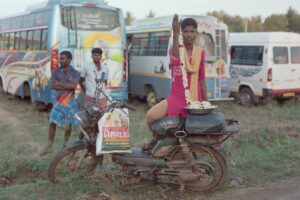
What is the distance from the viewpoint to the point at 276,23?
55.3m

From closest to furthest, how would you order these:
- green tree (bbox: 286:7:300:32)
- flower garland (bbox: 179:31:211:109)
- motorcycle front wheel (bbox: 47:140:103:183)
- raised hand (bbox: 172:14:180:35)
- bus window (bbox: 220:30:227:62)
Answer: raised hand (bbox: 172:14:180:35), flower garland (bbox: 179:31:211:109), motorcycle front wheel (bbox: 47:140:103:183), bus window (bbox: 220:30:227:62), green tree (bbox: 286:7:300:32)

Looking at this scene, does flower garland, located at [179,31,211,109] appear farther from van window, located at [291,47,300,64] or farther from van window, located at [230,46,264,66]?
Result: van window, located at [291,47,300,64]

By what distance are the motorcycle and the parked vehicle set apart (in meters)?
6.75

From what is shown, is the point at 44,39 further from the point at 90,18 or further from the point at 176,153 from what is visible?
the point at 176,153

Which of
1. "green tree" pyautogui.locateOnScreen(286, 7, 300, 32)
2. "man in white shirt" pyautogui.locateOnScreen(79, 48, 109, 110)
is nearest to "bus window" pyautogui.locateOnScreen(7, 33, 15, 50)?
"man in white shirt" pyautogui.locateOnScreen(79, 48, 109, 110)

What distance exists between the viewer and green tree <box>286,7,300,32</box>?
173 feet

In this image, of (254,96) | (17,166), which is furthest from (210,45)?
(17,166)

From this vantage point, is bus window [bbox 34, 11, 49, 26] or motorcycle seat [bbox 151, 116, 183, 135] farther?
bus window [bbox 34, 11, 49, 26]

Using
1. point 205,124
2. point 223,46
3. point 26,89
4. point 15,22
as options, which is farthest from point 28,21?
point 205,124

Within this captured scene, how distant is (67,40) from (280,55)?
260 inches

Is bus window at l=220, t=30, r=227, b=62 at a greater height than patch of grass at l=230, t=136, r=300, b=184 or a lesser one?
greater

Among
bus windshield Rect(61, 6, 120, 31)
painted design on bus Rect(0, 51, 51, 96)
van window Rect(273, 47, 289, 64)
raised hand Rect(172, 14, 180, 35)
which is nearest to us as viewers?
raised hand Rect(172, 14, 180, 35)

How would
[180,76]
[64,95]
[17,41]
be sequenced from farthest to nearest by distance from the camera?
1. [17,41]
2. [64,95]
3. [180,76]

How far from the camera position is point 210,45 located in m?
12.3
